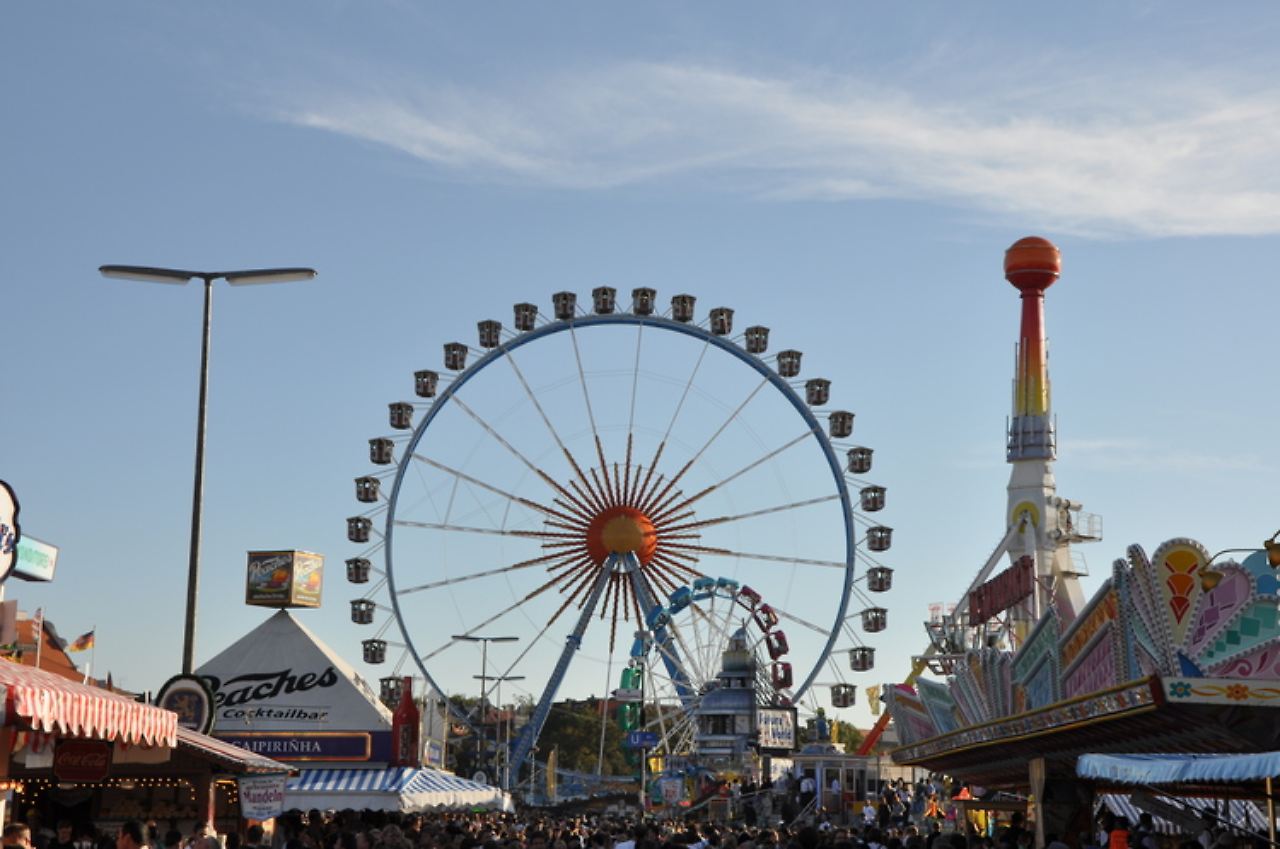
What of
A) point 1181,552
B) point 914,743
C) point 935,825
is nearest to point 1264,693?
point 1181,552

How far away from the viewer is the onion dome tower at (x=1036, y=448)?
5816 centimetres

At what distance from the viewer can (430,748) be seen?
144ft

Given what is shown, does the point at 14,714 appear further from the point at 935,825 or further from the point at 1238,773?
the point at 935,825

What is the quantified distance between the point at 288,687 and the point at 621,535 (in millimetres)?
13760

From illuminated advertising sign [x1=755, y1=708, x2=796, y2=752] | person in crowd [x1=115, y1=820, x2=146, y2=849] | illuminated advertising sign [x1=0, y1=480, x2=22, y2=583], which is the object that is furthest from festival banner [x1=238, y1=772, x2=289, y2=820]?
illuminated advertising sign [x1=755, y1=708, x2=796, y2=752]

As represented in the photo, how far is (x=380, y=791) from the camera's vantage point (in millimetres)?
33062

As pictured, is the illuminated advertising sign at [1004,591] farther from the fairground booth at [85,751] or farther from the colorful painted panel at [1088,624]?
the colorful painted panel at [1088,624]

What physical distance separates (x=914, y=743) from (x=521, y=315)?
23962mm

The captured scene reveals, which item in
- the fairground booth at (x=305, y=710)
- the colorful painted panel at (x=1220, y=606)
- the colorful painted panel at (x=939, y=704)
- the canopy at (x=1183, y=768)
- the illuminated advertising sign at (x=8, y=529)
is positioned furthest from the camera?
the fairground booth at (x=305, y=710)

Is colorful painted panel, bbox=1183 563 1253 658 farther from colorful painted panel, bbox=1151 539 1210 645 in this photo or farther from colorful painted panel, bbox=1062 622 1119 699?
colorful painted panel, bbox=1062 622 1119 699

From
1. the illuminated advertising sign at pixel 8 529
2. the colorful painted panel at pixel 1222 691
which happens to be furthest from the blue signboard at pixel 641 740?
the illuminated advertising sign at pixel 8 529

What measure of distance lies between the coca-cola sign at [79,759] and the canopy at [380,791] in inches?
655

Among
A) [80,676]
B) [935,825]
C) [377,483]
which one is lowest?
[935,825]

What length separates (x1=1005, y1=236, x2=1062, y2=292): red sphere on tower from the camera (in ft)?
196
